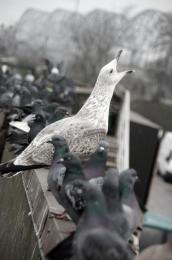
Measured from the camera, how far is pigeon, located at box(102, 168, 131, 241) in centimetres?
409

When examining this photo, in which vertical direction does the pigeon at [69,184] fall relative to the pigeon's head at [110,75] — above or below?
below

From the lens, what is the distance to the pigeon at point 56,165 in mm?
5358

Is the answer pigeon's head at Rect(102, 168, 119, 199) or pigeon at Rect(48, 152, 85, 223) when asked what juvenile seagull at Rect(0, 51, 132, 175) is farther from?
pigeon's head at Rect(102, 168, 119, 199)

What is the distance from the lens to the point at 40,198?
20.8 feet

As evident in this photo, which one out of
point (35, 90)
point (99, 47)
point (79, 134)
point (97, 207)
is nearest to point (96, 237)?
point (97, 207)

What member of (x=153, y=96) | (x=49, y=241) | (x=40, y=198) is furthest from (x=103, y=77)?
(x=153, y=96)

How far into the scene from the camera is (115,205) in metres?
4.23

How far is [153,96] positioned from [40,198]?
3166 cm

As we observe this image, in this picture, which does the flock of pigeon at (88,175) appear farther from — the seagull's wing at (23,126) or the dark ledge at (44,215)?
the dark ledge at (44,215)

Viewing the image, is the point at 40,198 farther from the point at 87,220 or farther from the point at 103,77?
the point at 87,220

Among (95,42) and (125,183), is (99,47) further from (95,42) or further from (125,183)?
(125,183)

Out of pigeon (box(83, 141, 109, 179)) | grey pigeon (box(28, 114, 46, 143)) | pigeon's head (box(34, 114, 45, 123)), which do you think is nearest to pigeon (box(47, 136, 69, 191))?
pigeon (box(83, 141, 109, 179))

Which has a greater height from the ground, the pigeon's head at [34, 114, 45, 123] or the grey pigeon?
the pigeon's head at [34, 114, 45, 123]

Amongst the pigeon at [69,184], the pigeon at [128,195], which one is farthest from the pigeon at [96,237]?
the pigeon at [69,184]
